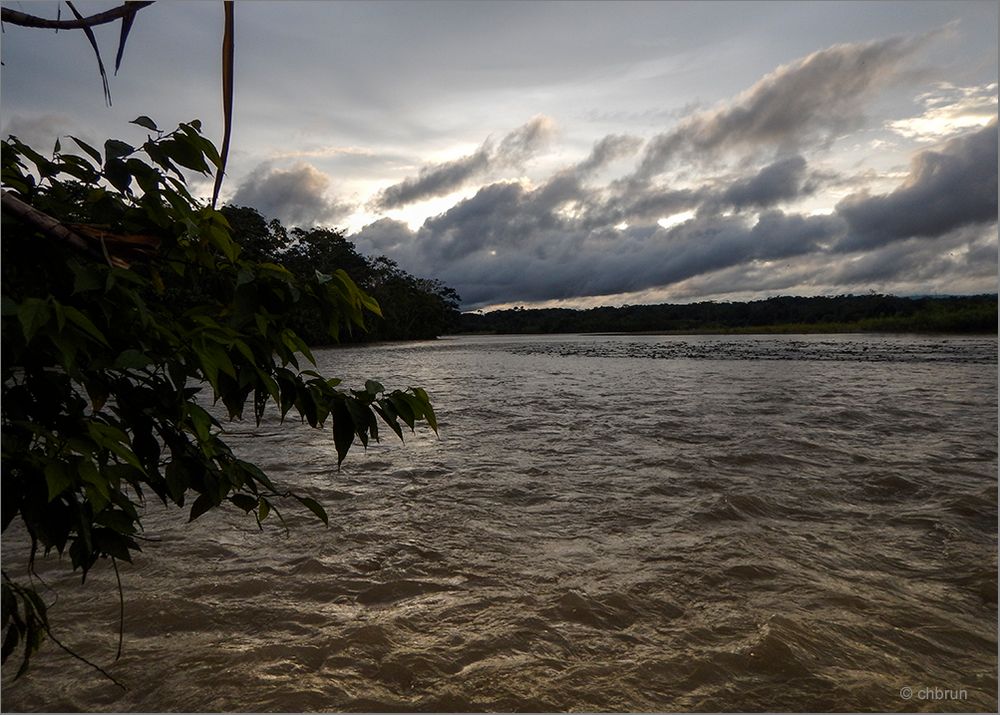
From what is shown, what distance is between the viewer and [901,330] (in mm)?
54375

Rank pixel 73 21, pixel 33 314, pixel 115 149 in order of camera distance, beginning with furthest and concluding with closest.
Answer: pixel 115 149
pixel 73 21
pixel 33 314

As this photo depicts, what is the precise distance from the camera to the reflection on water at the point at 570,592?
8.16 ft

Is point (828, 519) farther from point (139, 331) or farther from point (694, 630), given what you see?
point (139, 331)

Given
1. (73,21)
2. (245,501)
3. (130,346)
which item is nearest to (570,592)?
(245,501)

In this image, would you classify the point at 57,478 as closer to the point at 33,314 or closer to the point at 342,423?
the point at 33,314

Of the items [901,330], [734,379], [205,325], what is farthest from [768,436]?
[901,330]

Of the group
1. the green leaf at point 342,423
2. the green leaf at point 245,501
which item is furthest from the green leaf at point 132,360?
the green leaf at point 245,501

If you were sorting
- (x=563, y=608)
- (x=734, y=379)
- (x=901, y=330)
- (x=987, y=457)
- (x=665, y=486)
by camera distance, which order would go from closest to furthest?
(x=563, y=608)
(x=665, y=486)
(x=987, y=457)
(x=734, y=379)
(x=901, y=330)

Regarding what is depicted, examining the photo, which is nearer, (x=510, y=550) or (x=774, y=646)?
(x=774, y=646)

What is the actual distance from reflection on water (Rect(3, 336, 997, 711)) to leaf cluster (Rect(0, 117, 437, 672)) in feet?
4.45

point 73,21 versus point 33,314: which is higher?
point 73,21

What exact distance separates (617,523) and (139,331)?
13.0 ft

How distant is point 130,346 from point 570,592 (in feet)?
9.10

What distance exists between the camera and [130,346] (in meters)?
1.35
